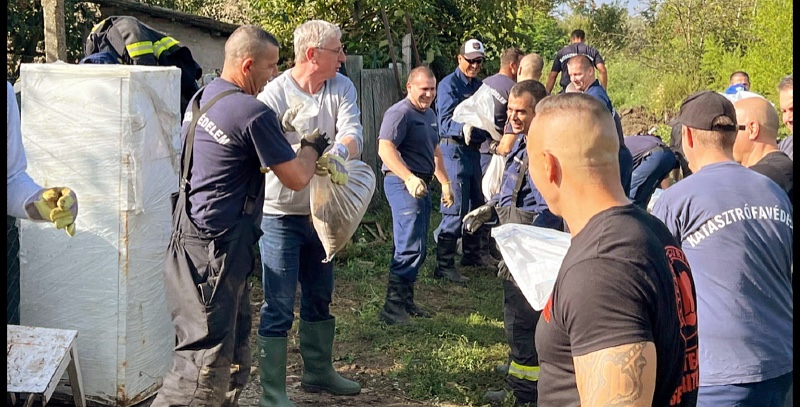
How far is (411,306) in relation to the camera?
708cm

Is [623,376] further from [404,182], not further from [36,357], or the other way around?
[404,182]

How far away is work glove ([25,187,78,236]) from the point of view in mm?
3363

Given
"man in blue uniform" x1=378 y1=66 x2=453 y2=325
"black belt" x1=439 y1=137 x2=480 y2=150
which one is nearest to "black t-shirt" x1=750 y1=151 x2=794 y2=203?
"man in blue uniform" x1=378 y1=66 x2=453 y2=325

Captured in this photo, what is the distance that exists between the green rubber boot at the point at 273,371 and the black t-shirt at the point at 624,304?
9.41 feet

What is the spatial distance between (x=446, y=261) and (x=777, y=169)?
454 centimetres

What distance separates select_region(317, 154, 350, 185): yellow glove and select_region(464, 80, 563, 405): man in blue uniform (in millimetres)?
988

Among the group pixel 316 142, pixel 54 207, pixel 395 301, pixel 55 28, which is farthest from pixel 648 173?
pixel 54 207

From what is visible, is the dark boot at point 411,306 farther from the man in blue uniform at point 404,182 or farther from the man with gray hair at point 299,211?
the man with gray hair at point 299,211

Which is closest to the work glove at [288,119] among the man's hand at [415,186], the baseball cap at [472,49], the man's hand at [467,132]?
the man's hand at [415,186]

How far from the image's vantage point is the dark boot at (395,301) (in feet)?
22.6

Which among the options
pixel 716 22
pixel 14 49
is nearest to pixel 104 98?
pixel 14 49

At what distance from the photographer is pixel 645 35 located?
20.6 metres

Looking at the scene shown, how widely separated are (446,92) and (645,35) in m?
13.5

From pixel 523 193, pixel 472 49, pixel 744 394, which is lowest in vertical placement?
pixel 744 394
